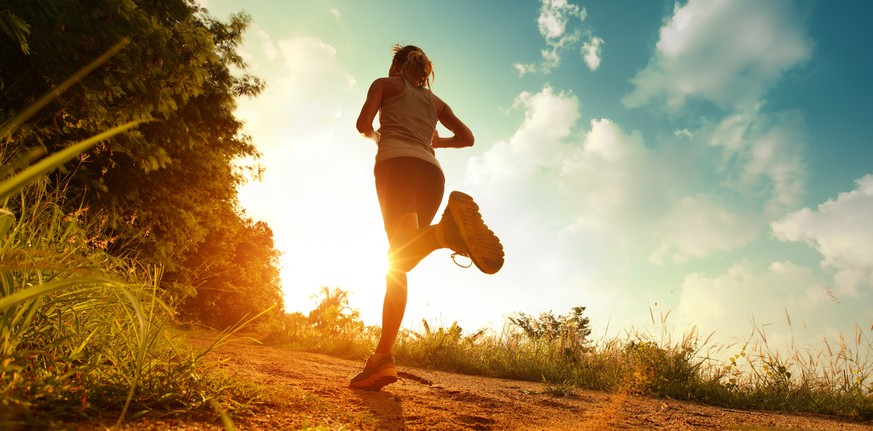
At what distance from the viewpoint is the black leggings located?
2.65 m

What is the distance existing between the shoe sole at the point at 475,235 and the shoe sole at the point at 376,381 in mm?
777

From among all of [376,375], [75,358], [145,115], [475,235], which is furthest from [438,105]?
[145,115]

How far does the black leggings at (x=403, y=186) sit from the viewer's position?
104 inches

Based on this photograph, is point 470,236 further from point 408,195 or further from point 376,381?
point 376,381

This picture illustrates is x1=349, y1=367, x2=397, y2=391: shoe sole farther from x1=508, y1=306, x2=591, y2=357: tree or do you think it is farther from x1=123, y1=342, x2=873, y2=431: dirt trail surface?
x1=508, y1=306, x2=591, y2=357: tree

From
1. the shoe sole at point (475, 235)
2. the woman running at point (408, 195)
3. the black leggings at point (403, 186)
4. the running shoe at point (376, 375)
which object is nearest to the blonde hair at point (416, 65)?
the woman running at point (408, 195)

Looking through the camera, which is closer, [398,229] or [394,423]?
[394,423]

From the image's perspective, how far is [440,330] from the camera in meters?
6.16

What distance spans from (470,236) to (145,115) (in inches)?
282

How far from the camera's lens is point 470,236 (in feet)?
7.54

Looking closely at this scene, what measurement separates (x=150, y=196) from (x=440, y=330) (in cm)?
700

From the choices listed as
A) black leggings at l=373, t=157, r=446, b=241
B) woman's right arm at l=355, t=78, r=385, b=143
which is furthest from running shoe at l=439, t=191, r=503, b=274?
woman's right arm at l=355, t=78, r=385, b=143

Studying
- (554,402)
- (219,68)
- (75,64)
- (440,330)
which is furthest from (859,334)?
(219,68)

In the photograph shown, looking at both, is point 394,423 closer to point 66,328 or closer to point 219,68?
point 66,328
